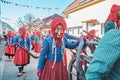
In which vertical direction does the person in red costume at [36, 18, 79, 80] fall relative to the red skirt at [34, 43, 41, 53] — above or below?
above

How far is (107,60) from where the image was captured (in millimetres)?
1960

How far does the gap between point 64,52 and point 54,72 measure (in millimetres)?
361

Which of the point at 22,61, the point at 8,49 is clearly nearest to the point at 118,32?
the point at 22,61

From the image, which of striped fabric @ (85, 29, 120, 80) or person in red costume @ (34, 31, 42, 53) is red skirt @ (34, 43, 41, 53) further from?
striped fabric @ (85, 29, 120, 80)

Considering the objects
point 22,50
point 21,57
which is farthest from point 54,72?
point 22,50

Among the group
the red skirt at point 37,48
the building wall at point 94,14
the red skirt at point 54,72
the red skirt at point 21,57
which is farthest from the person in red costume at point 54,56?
the building wall at point 94,14

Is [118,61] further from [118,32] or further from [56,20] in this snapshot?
[56,20]

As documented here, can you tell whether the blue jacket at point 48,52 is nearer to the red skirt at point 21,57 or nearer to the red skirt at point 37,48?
the red skirt at point 21,57

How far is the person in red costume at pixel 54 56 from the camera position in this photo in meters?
4.25

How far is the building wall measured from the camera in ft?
62.2

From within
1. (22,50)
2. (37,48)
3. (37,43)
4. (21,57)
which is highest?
(22,50)

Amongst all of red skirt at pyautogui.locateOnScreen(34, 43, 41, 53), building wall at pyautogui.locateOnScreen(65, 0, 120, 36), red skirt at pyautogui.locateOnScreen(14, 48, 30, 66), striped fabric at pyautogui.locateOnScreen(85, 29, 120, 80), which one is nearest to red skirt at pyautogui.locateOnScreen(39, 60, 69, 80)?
striped fabric at pyautogui.locateOnScreen(85, 29, 120, 80)

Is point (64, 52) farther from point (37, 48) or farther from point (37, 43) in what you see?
point (37, 43)

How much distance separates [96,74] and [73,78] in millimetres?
2465
